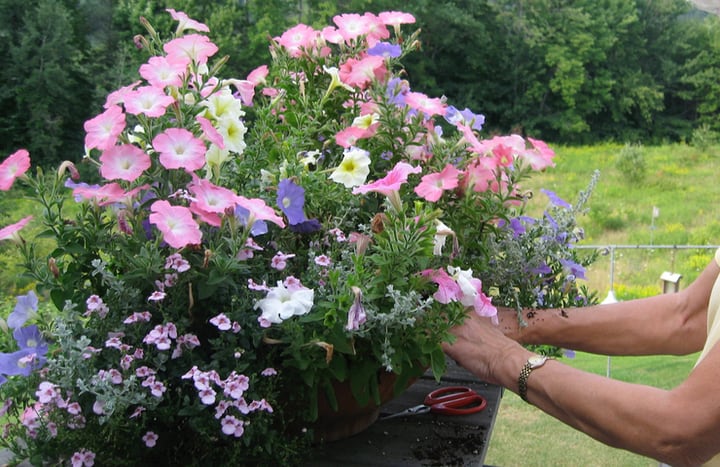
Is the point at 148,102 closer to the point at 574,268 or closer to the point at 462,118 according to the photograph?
the point at 462,118

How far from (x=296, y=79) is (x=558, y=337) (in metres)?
0.74

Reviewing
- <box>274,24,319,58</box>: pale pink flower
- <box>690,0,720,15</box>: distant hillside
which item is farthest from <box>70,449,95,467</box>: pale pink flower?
<box>690,0,720,15</box>: distant hillside

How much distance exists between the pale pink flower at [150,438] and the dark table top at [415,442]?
278mm

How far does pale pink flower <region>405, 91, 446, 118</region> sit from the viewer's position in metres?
1.17

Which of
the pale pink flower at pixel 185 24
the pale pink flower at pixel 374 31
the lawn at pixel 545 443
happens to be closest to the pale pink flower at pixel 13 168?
the pale pink flower at pixel 185 24

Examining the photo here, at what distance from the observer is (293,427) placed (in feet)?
3.43

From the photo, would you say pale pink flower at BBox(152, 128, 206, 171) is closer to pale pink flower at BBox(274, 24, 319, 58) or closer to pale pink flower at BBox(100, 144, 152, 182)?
pale pink flower at BBox(100, 144, 152, 182)

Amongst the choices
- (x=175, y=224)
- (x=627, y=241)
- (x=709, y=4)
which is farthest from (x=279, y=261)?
(x=709, y=4)

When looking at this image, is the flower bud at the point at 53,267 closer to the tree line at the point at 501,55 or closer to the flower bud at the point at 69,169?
the flower bud at the point at 69,169

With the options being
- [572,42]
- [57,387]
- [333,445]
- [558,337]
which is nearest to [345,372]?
[333,445]

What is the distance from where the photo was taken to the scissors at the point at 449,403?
1270 millimetres

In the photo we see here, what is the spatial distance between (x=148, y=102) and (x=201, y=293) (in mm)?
266

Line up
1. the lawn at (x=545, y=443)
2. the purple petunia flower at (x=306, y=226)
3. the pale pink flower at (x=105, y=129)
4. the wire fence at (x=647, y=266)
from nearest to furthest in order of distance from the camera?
the pale pink flower at (x=105, y=129) < the purple petunia flower at (x=306, y=226) < the lawn at (x=545, y=443) < the wire fence at (x=647, y=266)

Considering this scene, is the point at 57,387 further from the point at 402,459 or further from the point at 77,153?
the point at 77,153
